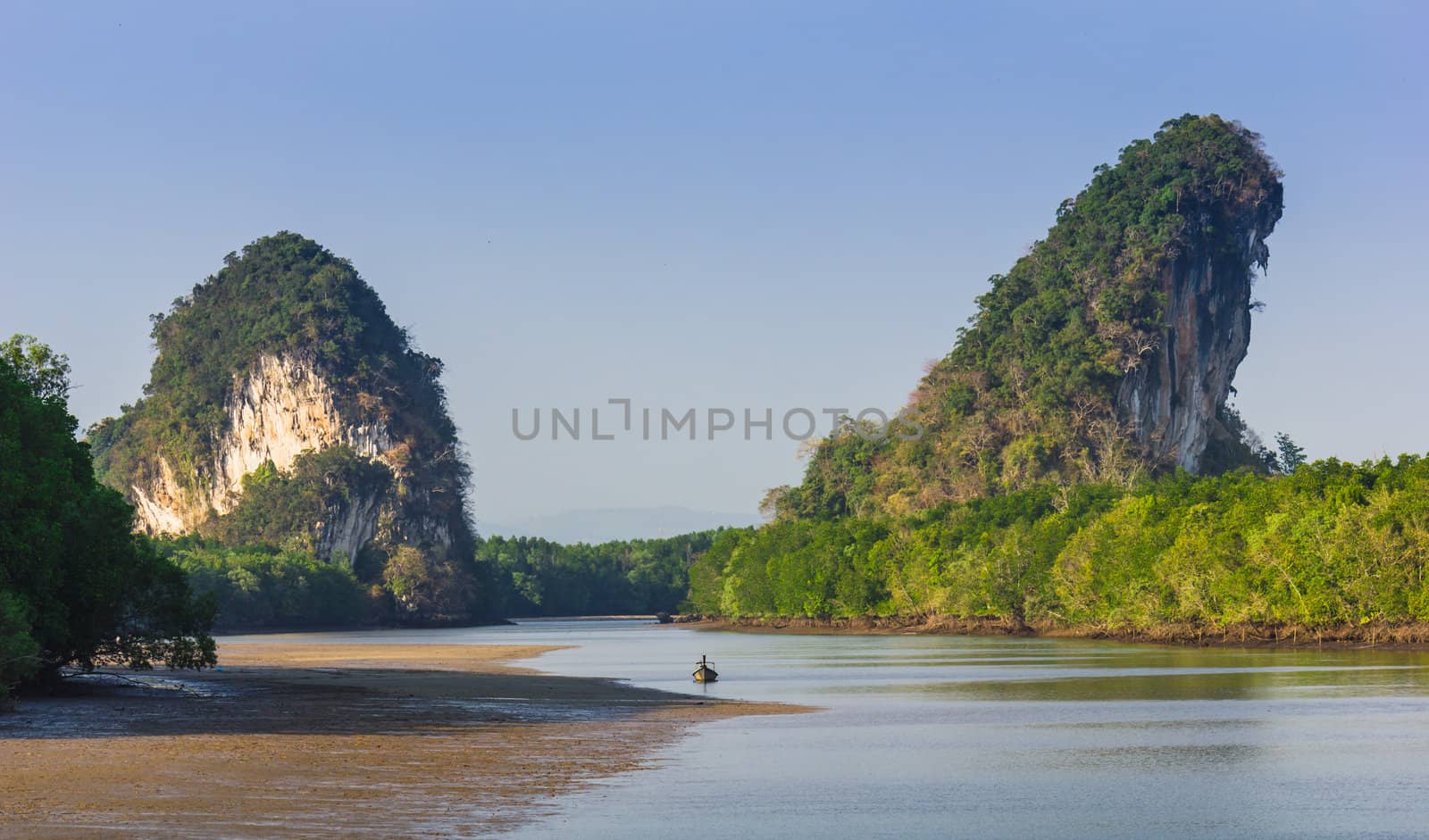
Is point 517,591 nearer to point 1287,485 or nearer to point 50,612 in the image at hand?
point 1287,485

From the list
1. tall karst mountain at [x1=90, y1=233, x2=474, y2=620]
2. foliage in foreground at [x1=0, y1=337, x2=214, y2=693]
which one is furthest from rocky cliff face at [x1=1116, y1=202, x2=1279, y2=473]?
foliage in foreground at [x1=0, y1=337, x2=214, y2=693]

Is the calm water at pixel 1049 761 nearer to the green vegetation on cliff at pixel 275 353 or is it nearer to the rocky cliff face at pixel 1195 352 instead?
the rocky cliff face at pixel 1195 352

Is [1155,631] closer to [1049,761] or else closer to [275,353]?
[1049,761]

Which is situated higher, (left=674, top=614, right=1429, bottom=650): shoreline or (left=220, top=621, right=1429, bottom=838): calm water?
(left=674, top=614, right=1429, bottom=650): shoreline

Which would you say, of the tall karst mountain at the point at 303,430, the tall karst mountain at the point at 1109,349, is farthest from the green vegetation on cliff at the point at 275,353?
the tall karst mountain at the point at 1109,349

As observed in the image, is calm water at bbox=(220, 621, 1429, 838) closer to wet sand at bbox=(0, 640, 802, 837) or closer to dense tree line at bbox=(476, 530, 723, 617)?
wet sand at bbox=(0, 640, 802, 837)

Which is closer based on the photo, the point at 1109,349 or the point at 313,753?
the point at 313,753

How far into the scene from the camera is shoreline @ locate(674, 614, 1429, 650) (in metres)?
58.2

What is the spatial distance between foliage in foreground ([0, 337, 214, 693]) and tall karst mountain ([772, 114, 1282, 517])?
9171cm

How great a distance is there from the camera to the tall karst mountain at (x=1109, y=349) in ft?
411

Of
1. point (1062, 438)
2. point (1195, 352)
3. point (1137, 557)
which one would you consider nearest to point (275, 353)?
point (1062, 438)

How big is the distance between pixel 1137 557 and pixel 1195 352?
64999mm

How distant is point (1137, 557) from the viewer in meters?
73.8

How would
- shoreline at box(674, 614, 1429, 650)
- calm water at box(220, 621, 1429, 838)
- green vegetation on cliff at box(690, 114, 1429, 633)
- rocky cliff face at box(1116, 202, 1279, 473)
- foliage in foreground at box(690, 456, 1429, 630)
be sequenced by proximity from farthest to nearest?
rocky cliff face at box(1116, 202, 1279, 473), green vegetation on cliff at box(690, 114, 1429, 633), foliage in foreground at box(690, 456, 1429, 630), shoreline at box(674, 614, 1429, 650), calm water at box(220, 621, 1429, 838)
